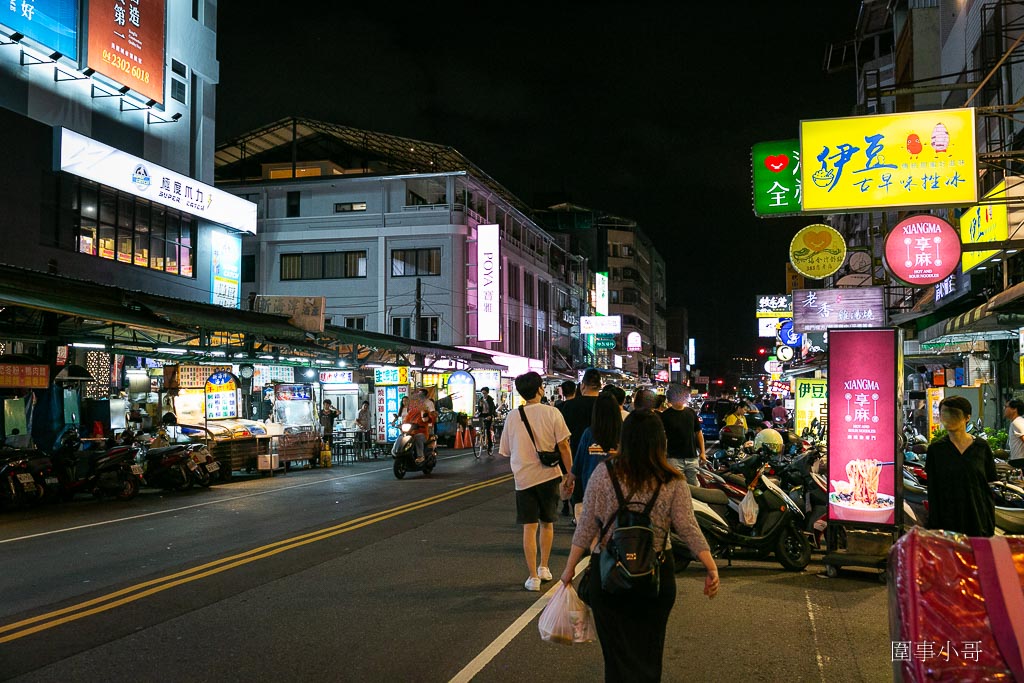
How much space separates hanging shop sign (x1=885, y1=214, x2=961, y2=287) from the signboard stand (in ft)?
15.2

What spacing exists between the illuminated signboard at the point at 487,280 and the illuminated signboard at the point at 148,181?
13966mm

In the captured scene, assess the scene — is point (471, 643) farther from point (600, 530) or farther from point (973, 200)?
point (973, 200)

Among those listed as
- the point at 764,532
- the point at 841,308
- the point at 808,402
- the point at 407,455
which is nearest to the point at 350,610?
the point at 764,532

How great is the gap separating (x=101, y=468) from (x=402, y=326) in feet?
97.6

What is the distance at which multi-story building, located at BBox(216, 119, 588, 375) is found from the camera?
147 ft

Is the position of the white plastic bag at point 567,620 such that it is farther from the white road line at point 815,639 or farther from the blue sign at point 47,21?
the blue sign at point 47,21

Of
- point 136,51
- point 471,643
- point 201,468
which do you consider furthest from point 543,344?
point 471,643

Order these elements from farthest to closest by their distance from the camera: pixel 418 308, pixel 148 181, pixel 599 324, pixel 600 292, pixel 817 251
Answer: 1. pixel 600 292
2. pixel 599 324
3. pixel 418 308
4. pixel 148 181
5. pixel 817 251

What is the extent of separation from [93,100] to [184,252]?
577 cm

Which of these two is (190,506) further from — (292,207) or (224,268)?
(292,207)

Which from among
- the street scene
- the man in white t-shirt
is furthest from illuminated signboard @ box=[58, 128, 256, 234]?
the man in white t-shirt

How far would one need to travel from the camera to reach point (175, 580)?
333 inches

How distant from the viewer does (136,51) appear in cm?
2689

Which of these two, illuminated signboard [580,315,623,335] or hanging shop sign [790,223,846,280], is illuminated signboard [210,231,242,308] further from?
illuminated signboard [580,315,623,335]
